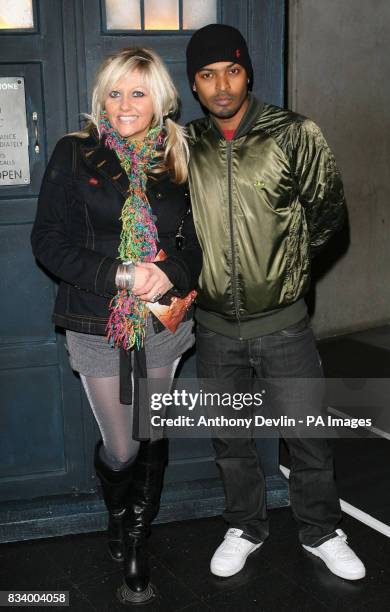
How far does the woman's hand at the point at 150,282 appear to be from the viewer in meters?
2.36

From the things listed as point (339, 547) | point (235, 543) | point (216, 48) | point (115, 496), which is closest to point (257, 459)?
point (235, 543)

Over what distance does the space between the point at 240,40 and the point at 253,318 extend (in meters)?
0.95

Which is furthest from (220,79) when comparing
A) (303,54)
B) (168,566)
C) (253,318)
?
(303,54)

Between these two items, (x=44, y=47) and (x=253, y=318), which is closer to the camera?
(x=253, y=318)

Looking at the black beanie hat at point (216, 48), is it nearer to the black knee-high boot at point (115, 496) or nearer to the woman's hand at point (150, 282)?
the woman's hand at point (150, 282)

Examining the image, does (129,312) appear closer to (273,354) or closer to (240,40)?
(273,354)

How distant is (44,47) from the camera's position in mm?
2785

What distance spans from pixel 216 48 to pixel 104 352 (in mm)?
1085

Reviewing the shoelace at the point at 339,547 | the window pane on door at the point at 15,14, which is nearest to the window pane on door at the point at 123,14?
the window pane on door at the point at 15,14

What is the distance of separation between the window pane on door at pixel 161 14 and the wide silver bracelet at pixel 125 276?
1101 millimetres

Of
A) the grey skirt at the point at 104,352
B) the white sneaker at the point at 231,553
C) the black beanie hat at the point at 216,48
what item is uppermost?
the black beanie hat at the point at 216,48

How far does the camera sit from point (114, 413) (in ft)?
8.37

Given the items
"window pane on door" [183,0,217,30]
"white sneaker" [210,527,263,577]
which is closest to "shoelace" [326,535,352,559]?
"white sneaker" [210,527,263,577]

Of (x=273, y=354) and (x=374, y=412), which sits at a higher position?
(x=273, y=354)
